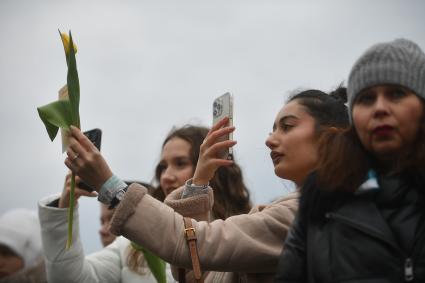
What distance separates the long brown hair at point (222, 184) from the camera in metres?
3.85

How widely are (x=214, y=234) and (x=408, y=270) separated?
2.72 ft

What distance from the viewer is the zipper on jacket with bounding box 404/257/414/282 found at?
1.68 meters

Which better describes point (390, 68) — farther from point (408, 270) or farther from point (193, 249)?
point (193, 249)

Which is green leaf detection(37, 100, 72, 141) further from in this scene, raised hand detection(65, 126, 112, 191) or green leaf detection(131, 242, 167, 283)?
green leaf detection(131, 242, 167, 283)

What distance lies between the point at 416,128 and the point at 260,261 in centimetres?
84

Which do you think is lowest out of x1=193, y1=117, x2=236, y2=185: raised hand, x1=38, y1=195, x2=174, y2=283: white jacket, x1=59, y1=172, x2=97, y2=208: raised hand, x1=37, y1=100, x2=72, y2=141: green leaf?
x1=38, y1=195, x2=174, y2=283: white jacket

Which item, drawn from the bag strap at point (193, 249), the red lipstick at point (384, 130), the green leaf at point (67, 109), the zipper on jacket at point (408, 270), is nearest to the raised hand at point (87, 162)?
the green leaf at point (67, 109)

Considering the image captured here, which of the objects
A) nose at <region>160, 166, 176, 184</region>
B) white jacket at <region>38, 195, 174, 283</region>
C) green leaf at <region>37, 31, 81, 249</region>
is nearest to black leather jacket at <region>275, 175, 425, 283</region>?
green leaf at <region>37, 31, 81, 249</region>

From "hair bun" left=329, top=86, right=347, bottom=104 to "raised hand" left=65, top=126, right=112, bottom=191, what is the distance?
1.34m

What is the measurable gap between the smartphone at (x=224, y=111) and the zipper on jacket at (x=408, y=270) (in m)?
1.07

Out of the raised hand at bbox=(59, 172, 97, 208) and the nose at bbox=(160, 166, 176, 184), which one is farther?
the nose at bbox=(160, 166, 176, 184)

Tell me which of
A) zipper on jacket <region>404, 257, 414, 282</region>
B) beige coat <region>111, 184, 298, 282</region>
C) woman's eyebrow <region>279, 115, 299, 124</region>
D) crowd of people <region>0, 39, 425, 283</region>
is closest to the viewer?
zipper on jacket <region>404, 257, 414, 282</region>

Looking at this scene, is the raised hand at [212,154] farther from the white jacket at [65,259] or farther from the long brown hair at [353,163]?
the white jacket at [65,259]

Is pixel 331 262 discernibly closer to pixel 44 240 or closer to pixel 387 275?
pixel 387 275
